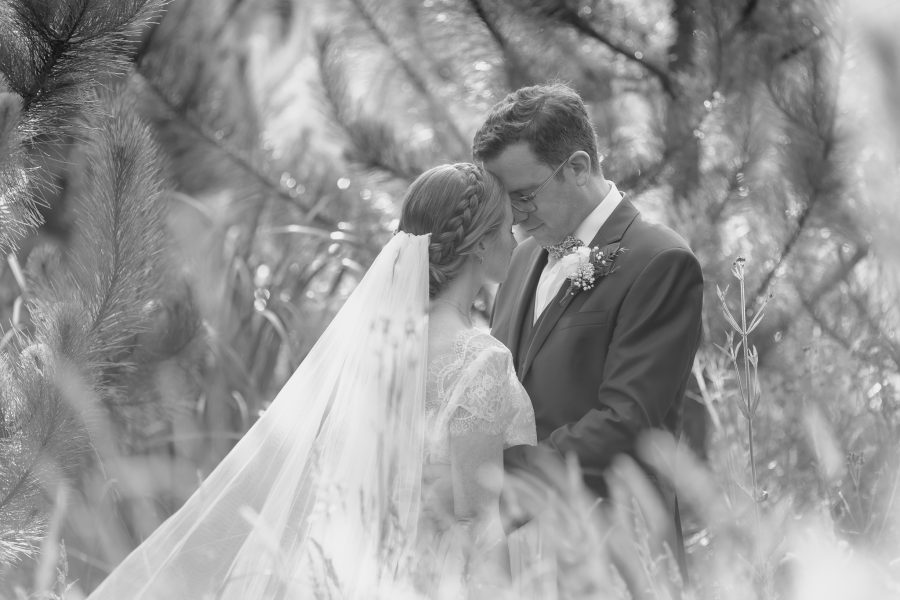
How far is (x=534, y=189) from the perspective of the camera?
2.87 metres

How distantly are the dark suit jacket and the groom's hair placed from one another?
0.25 meters

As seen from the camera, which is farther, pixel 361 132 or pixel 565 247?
pixel 361 132

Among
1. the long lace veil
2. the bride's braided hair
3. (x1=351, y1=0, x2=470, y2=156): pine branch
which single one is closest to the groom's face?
the bride's braided hair

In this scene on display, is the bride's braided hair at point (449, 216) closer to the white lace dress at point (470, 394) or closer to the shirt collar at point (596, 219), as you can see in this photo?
the white lace dress at point (470, 394)

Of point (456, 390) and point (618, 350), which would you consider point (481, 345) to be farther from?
point (618, 350)

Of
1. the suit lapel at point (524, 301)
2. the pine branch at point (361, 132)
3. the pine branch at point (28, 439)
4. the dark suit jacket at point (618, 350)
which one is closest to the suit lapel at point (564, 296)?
the dark suit jacket at point (618, 350)

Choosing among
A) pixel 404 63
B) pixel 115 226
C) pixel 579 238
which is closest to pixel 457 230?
pixel 579 238

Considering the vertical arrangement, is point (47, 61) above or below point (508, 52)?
above

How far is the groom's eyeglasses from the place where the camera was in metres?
2.87

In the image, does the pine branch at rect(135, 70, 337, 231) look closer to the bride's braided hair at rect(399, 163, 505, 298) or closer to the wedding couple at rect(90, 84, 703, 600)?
the wedding couple at rect(90, 84, 703, 600)

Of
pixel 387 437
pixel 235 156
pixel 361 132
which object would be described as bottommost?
pixel 235 156

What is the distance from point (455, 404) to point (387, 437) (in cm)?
34

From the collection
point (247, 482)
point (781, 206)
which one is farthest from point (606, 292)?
point (781, 206)

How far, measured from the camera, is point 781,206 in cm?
→ 420
